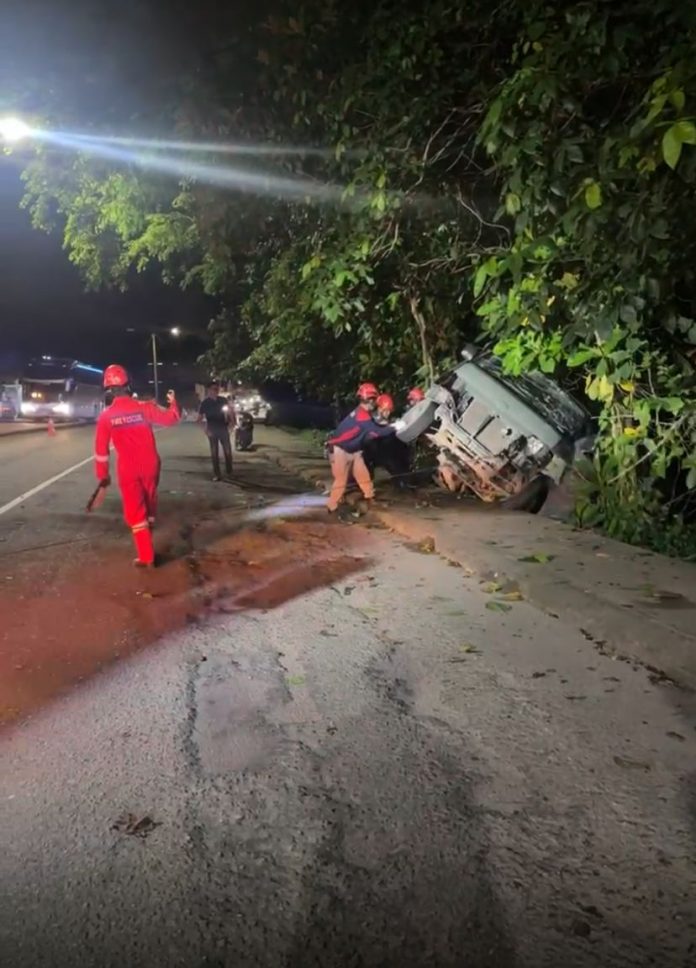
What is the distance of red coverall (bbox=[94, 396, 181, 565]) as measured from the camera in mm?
8164

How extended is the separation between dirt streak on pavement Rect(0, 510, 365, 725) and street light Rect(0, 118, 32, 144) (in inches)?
226

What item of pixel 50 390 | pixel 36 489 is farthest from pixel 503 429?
pixel 50 390

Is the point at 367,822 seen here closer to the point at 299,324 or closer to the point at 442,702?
the point at 442,702

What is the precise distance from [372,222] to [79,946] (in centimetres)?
831

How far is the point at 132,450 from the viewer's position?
818 cm

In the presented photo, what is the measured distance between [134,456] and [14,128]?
605 cm

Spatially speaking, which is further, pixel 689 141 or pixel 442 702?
Result: pixel 442 702

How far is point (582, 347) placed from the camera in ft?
31.6

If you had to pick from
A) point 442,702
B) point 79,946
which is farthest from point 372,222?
point 79,946

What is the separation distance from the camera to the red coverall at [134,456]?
8.16 m

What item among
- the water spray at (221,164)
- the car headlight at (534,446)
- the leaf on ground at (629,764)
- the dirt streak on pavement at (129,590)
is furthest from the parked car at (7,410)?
the leaf on ground at (629,764)

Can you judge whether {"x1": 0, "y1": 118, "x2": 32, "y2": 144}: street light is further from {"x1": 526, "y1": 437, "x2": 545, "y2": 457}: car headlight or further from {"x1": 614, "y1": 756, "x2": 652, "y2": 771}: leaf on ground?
{"x1": 614, "y1": 756, "x2": 652, "y2": 771}: leaf on ground

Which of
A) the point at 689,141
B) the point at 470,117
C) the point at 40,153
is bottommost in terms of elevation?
the point at 689,141

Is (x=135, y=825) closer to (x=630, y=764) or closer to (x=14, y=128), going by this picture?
(x=630, y=764)
